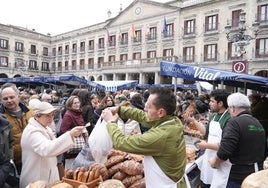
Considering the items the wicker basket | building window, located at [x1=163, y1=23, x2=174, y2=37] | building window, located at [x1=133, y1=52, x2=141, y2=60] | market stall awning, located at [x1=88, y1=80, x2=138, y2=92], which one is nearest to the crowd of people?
the wicker basket

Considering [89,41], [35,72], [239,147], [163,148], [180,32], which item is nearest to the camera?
[163,148]

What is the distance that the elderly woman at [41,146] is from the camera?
253cm

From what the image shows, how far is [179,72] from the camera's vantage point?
260 inches

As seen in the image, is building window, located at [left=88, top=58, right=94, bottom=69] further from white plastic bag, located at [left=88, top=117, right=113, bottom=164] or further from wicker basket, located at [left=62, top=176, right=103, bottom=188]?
wicker basket, located at [left=62, top=176, right=103, bottom=188]

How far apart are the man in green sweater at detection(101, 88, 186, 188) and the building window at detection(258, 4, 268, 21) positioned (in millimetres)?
25840

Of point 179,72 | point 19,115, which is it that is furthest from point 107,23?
point 19,115

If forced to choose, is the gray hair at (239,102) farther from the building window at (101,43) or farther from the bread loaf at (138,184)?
the building window at (101,43)

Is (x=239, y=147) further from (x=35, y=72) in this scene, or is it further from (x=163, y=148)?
(x=35, y=72)

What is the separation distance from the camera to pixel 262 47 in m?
24.5

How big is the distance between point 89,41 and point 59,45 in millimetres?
8934

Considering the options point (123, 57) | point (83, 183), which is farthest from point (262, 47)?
point (83, 183)

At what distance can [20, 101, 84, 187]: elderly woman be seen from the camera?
2.53 m

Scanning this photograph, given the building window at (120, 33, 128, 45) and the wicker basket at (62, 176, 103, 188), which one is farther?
the building window at (120, 33, 128, 45)

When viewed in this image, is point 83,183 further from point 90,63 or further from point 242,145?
point 90,63
